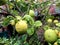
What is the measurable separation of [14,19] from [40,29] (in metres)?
0.27

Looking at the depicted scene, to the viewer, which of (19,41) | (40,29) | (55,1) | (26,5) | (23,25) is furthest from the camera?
(55,1)

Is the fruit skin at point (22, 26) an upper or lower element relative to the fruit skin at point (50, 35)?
upper

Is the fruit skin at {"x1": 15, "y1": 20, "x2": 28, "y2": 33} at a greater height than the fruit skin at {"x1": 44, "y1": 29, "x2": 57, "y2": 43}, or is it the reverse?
the fruit skin at {"x1": 15, "y1": 20, "x2": 28, "y2": 33}

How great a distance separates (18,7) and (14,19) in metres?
0.34

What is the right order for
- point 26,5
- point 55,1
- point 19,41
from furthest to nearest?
point 55,1
point 26,5
point 19,41

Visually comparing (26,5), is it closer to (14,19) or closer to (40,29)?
(40,29)

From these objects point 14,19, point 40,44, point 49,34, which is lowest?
point 40,44

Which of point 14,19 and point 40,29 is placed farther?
point 40,29

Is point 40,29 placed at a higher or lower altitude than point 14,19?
lower

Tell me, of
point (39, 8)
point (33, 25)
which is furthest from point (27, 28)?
point (39, 8)

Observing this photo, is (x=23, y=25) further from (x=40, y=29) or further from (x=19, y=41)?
(x=40, y=29)

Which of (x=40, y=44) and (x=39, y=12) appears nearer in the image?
(x=40, y=44)

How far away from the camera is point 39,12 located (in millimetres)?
1444

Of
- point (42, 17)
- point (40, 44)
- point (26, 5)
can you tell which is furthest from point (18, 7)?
point (40, 44)
